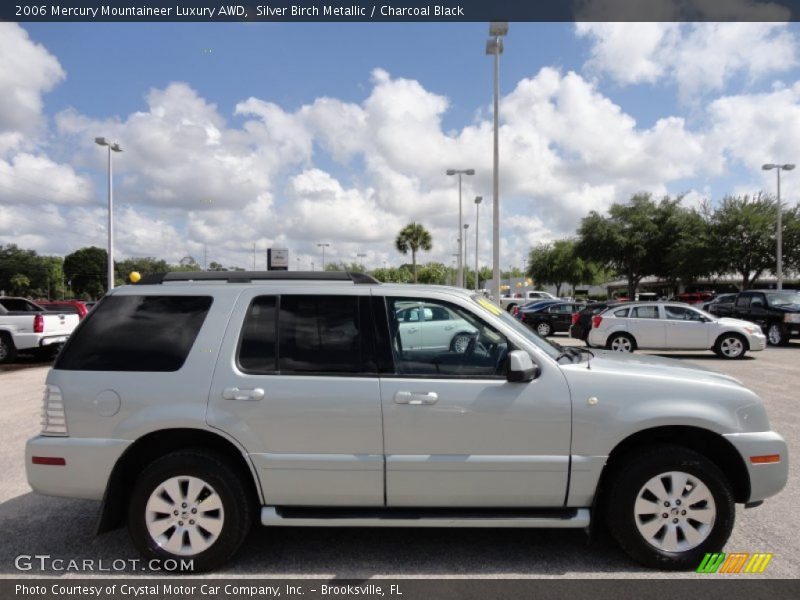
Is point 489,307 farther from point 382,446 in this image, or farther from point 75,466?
point 75,466

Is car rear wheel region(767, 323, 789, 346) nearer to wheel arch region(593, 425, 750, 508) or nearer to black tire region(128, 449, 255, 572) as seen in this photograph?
wheel arch region(593, 425, 750, 508)

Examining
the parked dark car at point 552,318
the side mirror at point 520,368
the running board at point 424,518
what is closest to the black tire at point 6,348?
the running board at point 424,518

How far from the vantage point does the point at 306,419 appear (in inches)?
136

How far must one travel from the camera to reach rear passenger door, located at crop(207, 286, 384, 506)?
3457 millimetres

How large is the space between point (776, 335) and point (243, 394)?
65.8 feet

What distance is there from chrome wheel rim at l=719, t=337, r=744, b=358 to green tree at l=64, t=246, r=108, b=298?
369ft

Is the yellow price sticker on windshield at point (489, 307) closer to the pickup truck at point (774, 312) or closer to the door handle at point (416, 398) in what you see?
the door handle at point (416, 398)

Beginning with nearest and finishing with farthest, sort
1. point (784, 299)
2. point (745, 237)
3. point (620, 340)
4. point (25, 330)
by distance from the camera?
point (25, 330) < point (620, 340) < point (784, 299) < point (745, 237)

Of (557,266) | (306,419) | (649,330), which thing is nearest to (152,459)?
(306,419)

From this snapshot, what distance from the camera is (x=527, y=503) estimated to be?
3.52 meters

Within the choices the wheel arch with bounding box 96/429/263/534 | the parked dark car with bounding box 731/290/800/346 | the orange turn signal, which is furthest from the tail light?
the parked dark car with bounding box 731/290/800/346

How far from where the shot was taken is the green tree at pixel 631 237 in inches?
1702

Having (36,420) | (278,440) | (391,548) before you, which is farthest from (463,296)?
(36,420)

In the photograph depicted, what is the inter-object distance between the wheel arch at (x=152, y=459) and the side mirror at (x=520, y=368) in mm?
1686
